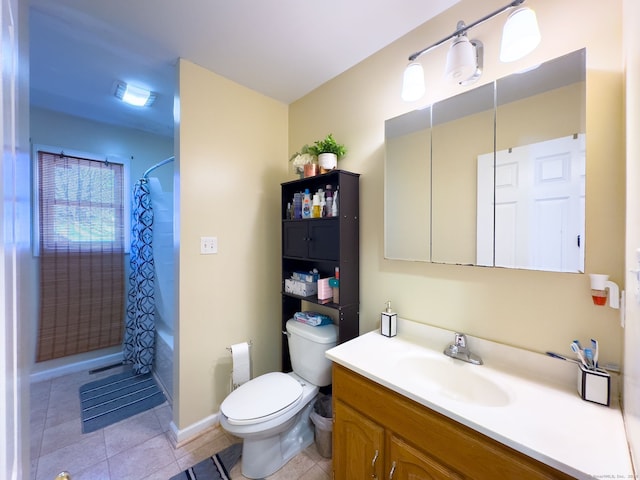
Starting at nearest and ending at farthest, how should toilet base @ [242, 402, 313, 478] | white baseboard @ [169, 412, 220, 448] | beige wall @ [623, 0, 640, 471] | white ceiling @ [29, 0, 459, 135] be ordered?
beige wall @ [623, 0, 640, 471] < white ceiling @ [29, 0, 459, 135] < toilet base @ [242, 402, 313, 478] < white baseboard @ [169, 412, 220, 448]

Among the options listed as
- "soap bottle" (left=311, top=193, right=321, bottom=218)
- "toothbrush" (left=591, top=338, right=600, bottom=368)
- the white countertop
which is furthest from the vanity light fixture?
the white countertop

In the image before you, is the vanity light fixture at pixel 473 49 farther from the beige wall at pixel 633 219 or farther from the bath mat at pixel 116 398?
the bath mat at pixel 116 398

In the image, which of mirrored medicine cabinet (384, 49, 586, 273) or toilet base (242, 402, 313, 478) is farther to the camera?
toilet base (242, 402, 313, 478)

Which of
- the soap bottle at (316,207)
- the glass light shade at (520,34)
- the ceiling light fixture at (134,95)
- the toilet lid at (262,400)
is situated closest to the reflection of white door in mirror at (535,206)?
the glass light shade at (520,34)

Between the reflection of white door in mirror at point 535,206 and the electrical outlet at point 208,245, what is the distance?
1.58m

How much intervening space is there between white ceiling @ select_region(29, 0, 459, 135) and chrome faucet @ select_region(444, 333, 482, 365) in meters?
1.60

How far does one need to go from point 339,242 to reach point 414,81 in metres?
0.92

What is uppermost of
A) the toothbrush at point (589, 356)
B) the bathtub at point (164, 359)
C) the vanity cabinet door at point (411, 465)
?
the toothbrush at point (589, 356)

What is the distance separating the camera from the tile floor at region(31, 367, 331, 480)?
1434 mm

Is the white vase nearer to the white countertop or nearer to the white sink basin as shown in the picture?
the white countertop

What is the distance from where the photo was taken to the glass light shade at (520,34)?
0.96 m

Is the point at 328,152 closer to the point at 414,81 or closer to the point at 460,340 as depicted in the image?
the point at 414,81

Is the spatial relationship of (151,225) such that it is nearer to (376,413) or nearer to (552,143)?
(376,413)

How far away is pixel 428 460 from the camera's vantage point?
0.89m
